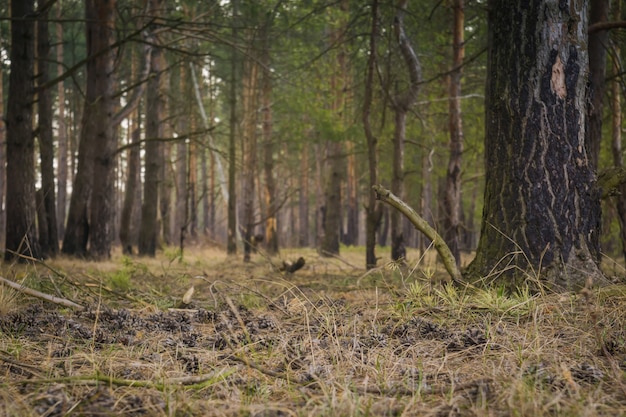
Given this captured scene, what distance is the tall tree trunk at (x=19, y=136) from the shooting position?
27.3ft

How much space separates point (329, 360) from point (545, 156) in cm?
241

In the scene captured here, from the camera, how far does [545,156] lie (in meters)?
3.96

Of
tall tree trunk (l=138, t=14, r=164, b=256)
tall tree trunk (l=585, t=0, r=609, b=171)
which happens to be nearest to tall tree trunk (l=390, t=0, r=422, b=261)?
tall tree trunk (l=585, t=0, r=609, b=171)

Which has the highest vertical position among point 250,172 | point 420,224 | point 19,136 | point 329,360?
point 19,136

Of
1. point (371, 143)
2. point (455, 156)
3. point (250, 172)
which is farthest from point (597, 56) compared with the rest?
point (250, 172)

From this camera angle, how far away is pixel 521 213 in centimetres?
400

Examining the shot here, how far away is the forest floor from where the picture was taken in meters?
1.87

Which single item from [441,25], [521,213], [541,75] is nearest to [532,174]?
[521,213]

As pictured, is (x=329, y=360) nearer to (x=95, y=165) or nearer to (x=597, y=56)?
(x=597, y=56)

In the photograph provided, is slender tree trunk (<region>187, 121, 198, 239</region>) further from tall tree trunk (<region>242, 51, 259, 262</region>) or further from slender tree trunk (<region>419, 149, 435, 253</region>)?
slender tree trunk (<region>419, 149, 435, 253</region>)

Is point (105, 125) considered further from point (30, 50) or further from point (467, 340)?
point (467, 340)

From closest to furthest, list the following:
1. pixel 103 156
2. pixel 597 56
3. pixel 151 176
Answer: pixel 597 56 < pixel 103 156 < pixel 151 176

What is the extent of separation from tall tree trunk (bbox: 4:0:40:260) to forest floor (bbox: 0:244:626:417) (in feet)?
16.4

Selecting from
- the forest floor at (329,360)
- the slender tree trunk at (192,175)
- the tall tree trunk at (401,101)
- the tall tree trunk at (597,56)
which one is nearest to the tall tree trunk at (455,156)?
the tall tree trunk at (401,101)
